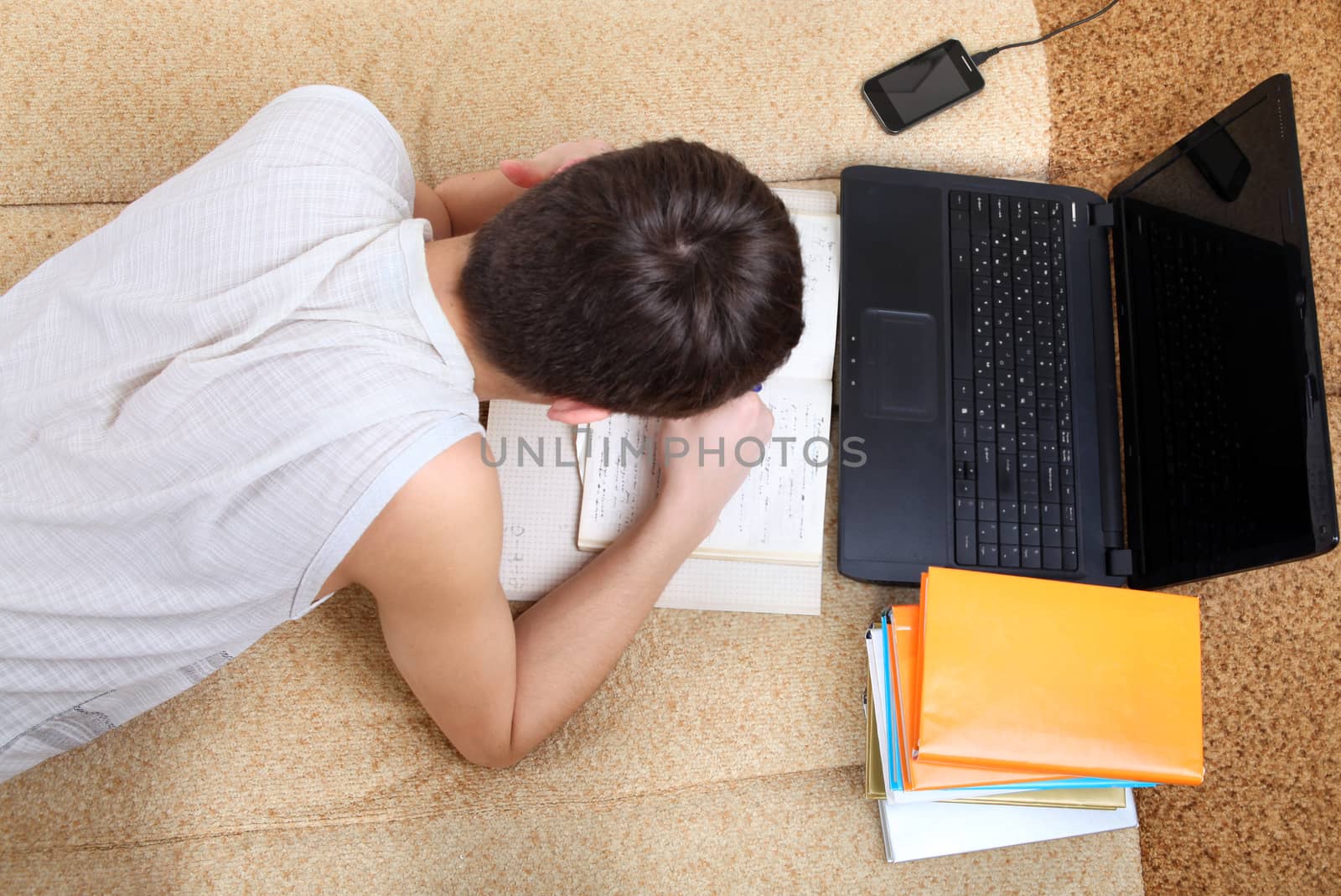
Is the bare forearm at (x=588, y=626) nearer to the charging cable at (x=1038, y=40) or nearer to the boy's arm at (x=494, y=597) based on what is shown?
the boy's arm at (x=494, y=597)

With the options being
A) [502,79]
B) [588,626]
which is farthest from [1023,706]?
[502,79]

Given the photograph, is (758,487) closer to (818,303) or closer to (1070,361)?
(818,303)

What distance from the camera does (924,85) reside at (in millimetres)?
879

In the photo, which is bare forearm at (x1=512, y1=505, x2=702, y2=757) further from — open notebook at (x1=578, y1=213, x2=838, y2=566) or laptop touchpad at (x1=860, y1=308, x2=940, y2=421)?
laptop touchpad at (x1=860, y1=308, x2=940, y2=421)

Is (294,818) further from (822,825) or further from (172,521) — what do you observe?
(822,825)

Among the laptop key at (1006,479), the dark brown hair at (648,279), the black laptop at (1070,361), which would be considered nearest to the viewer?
the dark brown hair at (648,279)

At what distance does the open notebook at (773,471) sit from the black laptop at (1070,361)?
3 cm

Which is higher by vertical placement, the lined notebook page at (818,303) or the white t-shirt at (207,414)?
the white t-shirt at (207,414)

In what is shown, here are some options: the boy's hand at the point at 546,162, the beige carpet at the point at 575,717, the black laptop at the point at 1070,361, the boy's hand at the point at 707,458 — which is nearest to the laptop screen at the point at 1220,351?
the black laptop at the point at 1070,361

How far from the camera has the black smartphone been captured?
87 cm

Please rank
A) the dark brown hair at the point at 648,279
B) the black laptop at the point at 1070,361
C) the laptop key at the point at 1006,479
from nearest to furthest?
1. the dark brown hair at the point at 648,279
2. the black laptop at the point at 1070,361
3. the laptop key at the point at 1006,479

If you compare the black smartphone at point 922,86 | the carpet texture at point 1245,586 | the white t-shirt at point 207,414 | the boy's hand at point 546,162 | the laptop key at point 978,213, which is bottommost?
the carpet texture at point 1245,586

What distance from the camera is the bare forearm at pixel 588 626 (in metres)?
0.72

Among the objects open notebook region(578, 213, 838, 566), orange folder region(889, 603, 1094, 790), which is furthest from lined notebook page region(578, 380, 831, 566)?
orange folder region(889, 603, 1094, 790)
